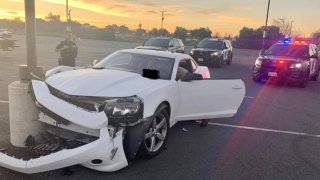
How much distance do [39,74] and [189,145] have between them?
266 centimetres

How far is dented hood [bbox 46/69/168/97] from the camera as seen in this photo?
4512 millimetres

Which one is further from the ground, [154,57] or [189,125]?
[154,57]

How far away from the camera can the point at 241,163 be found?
16.5 feet

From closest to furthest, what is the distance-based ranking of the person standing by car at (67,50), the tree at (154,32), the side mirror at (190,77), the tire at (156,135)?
1. the tire at (156,135)
2. the side mirror at (190,77)
3. the person standing by car at (67,50)
4. the tree at (154,32)

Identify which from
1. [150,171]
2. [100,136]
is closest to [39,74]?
[100,136]

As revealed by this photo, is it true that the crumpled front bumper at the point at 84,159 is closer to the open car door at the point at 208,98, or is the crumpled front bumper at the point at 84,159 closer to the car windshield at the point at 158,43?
the open car door at the point at 208,98

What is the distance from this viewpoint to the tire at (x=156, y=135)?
15.9ft

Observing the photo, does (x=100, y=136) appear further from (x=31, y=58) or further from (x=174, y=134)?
(x=174, y=134)

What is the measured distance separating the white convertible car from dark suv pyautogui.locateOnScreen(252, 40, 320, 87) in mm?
8332

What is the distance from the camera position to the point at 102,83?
480 cm

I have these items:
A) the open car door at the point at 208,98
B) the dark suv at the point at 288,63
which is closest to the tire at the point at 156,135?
the open car door at the point at 208,98

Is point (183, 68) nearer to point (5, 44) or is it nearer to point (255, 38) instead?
point (5, 44)

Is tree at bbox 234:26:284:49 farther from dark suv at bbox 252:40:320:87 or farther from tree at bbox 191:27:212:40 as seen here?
dark suv at bbox 252:40:320:87

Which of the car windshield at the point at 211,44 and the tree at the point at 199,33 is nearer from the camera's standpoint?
the car windshield at the point at 211,44
